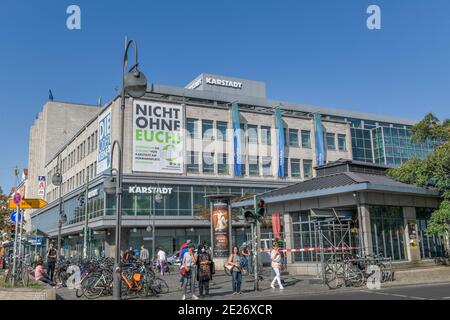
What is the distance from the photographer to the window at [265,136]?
185 ft

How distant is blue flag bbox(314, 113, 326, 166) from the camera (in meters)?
59.8

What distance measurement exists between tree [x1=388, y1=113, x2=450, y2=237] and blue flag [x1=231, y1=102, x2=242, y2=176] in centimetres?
2756

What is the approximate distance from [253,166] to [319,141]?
10.8 m

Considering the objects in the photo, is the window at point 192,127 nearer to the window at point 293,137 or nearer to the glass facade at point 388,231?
the window at point 293,137

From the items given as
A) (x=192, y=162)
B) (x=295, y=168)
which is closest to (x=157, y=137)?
(x=192, y=162)

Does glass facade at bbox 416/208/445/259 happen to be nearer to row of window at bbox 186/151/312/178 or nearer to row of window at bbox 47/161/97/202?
row of window at bbox 186/151/312/178

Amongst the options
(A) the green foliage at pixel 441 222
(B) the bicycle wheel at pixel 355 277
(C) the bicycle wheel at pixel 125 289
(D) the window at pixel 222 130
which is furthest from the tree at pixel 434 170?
(D) the window at pixel 222 130

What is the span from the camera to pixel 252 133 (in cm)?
5594

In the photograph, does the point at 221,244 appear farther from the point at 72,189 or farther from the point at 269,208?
the point at 72,189

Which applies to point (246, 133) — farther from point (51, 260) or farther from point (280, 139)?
point (51, 260)

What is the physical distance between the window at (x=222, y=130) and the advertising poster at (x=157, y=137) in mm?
5085

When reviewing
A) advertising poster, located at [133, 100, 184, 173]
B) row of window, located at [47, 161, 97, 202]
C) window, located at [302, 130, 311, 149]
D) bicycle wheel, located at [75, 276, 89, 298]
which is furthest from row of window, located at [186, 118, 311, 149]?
bicycle wheel, located at [75, 276, 89, 298]
